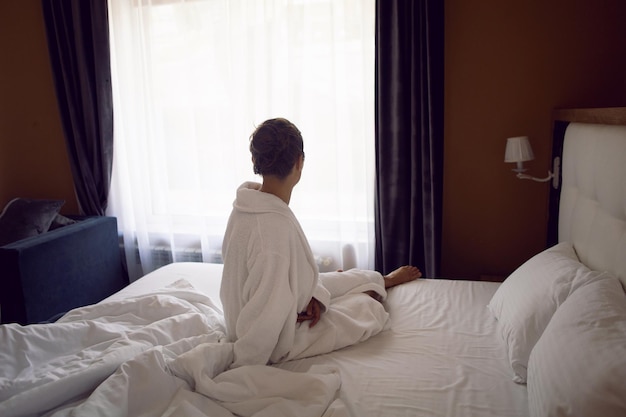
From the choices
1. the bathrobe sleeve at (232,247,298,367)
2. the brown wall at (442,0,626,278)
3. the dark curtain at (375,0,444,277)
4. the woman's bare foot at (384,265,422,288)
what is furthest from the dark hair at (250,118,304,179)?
the brown wall at (442,0,626,278)

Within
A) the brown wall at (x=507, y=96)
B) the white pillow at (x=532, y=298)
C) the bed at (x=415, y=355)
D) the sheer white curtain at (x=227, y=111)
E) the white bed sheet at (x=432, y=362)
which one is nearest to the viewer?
the bed at (x=415, y=355)

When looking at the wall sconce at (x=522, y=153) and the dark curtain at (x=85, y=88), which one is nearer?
the wall sconce at (x=522, y=153)

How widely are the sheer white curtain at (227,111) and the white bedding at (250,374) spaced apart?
1.25 metres

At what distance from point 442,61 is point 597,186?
47.0 inches

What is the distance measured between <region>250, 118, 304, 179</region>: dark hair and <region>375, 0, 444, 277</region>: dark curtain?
111cm

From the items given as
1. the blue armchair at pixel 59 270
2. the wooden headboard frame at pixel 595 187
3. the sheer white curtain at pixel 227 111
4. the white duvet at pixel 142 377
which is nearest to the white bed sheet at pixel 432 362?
the white duvet at pixel 142 377

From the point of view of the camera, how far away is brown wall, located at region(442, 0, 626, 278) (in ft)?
7.65

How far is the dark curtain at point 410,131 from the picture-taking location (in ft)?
8.07

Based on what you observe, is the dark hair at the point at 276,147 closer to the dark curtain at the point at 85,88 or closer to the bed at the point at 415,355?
the bed at the point at 415,355

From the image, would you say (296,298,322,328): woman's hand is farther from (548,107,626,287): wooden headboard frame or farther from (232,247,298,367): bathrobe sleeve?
(548,107,626,287): wooden headboard frame

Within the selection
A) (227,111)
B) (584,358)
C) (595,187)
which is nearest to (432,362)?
(584,358)

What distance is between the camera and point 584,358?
3.43ft

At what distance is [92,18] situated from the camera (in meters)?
2.99

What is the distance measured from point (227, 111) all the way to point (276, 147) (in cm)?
147
